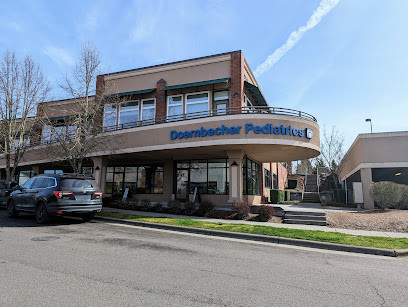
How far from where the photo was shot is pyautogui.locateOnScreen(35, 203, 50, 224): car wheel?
10547 millimetres

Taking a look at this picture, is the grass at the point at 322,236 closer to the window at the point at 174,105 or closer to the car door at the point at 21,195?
the car door at the point at 21,195

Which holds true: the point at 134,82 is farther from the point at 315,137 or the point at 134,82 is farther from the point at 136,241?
the point at 136,241

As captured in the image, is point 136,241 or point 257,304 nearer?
point 257,304

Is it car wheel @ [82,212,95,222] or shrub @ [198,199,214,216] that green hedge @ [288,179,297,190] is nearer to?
shrub @ [198,199,214,216]

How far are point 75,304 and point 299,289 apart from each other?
343 cm

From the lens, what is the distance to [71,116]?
633 inches

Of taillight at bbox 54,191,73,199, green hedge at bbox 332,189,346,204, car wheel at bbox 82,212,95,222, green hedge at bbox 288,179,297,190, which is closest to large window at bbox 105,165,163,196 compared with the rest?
car wheel at bbox 82,212,95,222

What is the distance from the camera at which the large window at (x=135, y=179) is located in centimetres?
2072

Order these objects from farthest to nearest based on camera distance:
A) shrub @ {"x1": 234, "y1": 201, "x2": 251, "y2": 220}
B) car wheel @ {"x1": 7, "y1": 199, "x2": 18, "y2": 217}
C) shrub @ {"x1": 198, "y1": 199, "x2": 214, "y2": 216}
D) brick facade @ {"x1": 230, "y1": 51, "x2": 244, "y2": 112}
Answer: brick facade @ {"x1": 230, "y1": 51, "x2": 244, "y2": 112}, shrub @ {"x1": 198, "y1": 199, "x2": 214, "y2": 216}, shrub @ {"x1": 234, "y1": 201, "x2": 251, "y2": 220}, car wheel @ {"x1": 7, "y1": 199, "x2": 18, "y2": 217}

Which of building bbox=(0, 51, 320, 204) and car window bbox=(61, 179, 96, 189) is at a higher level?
building bbox=(0, 51, 320, 204)

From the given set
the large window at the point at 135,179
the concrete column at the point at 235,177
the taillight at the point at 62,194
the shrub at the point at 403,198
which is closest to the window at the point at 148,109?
the large window at the point at 135,179

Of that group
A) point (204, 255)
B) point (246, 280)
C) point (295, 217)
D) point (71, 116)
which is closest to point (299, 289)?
point (246, 280)

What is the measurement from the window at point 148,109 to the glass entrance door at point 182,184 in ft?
14.5

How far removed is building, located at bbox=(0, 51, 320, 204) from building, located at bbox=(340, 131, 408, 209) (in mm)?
4501
